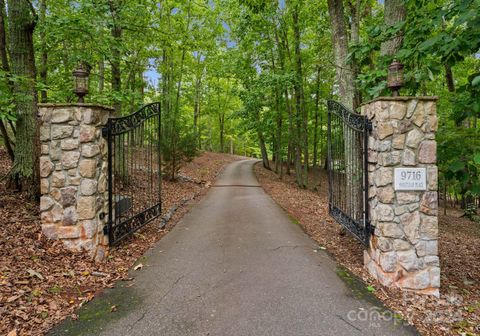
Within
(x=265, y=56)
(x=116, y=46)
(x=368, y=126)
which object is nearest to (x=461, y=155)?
(x=368, y=126)

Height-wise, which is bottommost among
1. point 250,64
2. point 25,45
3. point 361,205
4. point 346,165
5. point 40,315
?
point 40,315

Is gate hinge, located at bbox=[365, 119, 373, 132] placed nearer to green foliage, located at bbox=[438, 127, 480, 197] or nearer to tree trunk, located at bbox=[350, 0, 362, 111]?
green foliage, located at bbox=[438, 127, 480, 197]

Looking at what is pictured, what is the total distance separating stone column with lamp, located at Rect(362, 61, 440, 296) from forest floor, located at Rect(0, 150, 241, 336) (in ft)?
10.6

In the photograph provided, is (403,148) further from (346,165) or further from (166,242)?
(166,242)

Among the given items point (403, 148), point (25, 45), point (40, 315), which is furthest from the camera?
point (25, 45)

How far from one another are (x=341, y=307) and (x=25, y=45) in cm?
595

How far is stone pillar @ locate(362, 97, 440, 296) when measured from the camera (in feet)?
10.6

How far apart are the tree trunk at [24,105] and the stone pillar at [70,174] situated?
1.19 meters

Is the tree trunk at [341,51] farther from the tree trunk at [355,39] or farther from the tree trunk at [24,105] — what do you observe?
the tree trunk at [24,105]

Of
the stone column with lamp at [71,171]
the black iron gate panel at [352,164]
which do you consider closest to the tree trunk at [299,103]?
the black iron gate panel at [352,164]

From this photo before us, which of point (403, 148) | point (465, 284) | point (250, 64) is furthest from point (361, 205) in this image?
point (250, 64)

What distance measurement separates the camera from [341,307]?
287 cm

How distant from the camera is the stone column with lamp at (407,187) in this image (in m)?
3.22

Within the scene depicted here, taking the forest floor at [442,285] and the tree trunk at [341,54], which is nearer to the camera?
the forest floor at [442,285]
